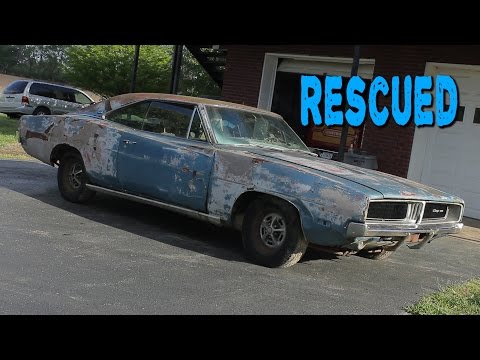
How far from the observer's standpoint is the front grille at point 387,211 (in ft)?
16.2

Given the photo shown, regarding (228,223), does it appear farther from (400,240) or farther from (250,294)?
(400,240)

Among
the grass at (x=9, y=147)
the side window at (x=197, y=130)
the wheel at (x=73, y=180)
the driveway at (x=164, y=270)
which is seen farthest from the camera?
the grass at (x=9, y=147)

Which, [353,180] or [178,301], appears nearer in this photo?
[178,301]

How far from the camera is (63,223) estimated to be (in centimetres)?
628

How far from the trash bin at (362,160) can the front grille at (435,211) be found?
4.77 m

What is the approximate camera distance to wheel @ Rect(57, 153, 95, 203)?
282 inches

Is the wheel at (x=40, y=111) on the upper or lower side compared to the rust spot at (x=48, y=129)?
lower

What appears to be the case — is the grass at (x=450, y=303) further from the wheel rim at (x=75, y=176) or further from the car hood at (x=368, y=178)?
the wheel rim at (x=75, y=176)

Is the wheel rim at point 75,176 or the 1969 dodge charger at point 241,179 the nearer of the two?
the 1969 dodge charger at point 241,179

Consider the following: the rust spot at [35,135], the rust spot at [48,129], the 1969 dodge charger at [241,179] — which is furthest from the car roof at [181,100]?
the rust spot at [35,135]

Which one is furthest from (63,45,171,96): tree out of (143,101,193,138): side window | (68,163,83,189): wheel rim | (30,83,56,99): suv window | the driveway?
(143,101,193,138): side window

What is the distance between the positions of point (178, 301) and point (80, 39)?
10.3 feet
